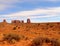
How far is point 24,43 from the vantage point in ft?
71.2

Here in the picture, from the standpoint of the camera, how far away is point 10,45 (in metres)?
21.2

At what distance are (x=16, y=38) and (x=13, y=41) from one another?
1.22 m

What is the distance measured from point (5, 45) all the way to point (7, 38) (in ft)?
8.50

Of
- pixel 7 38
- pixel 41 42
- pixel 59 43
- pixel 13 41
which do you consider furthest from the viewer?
pixel 7 38

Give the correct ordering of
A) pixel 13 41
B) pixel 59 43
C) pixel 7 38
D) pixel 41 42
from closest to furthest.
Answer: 1. pixel 59 43
2. pixel 41 42
3. pixel 13 41
4. pixel 7 38

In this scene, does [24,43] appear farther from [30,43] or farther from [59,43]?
[59,43]

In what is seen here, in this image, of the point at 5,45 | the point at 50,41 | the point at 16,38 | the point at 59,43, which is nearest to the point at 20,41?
the point at 16,38

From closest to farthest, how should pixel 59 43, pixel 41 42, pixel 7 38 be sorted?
pixel 59 43, pixel 41 42, pixel 7 38

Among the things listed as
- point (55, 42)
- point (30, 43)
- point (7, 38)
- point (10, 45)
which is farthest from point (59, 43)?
point (7, 38)

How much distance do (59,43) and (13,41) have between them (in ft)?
17.9

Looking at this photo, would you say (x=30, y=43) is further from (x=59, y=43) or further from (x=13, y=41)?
(x=59, y=43)

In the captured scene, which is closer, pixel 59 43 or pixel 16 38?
pixel 59 43

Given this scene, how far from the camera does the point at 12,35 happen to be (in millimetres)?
23781

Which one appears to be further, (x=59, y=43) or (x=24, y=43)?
(x=24, y=43)
